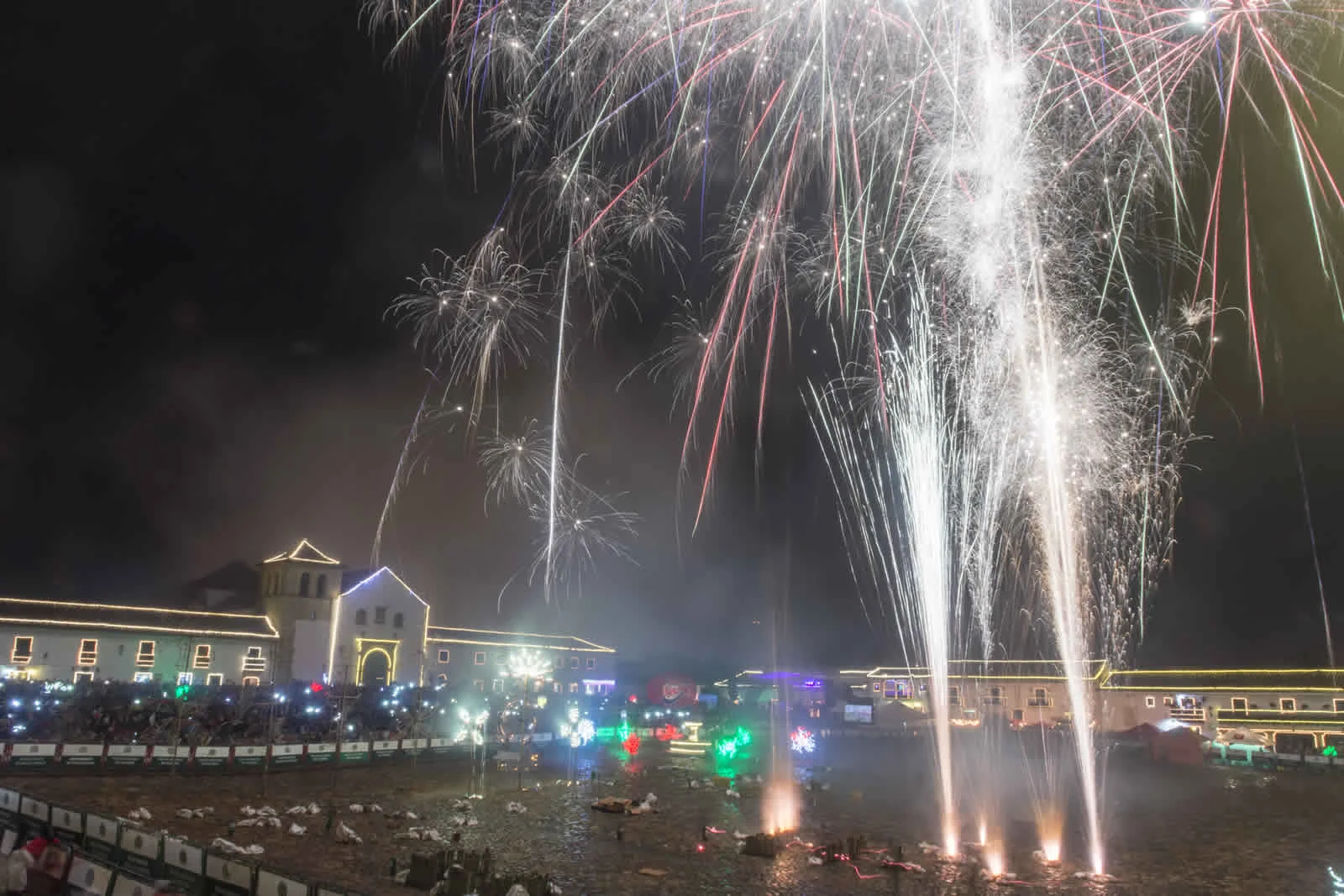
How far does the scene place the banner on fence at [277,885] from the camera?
10.3 m

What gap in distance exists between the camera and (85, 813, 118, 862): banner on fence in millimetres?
12695

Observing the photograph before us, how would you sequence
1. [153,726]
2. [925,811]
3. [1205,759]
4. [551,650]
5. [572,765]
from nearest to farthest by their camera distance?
1. [925,811]
2. [153,726]
3. [572,765]
4. [1205,759]
5. [551,650]

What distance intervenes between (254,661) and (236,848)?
39.7 meters

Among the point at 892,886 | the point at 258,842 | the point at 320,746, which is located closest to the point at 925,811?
the point at 892,886

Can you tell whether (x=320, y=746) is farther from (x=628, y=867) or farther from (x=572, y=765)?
(x=628, y=867)

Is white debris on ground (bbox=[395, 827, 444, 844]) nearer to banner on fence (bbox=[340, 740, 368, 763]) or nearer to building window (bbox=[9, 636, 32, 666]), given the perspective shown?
banner on fence (bbox=[340, 740, 368, 763])

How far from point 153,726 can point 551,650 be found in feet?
142

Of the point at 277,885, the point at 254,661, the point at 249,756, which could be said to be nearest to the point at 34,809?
the point at 277,885

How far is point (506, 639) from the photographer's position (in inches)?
2665

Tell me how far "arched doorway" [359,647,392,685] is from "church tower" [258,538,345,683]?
290cm

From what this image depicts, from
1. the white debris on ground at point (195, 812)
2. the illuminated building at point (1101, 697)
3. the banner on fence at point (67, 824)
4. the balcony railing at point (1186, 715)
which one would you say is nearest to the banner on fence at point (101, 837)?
the banner on fence at point (67, 824)

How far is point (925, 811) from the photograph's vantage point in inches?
1038

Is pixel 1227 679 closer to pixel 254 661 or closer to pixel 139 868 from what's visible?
pixel 139 868

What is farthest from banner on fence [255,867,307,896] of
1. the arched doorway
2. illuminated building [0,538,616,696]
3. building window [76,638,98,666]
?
the arched doorway
